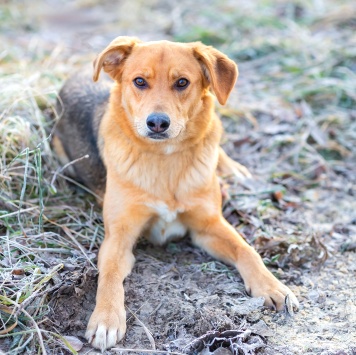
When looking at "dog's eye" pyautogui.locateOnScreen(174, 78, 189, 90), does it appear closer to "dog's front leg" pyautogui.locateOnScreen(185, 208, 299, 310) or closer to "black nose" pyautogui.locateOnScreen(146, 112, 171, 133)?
"black nose" pyautogui.locateOnScreen(146, 112, 171, 133)

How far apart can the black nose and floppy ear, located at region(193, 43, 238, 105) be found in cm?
53

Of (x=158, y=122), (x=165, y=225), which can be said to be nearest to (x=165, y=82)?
(x=158, y=122)

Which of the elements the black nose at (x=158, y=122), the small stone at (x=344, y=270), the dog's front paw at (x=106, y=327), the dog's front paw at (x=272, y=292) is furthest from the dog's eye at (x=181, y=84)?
the small stone at (x=344, y=270)

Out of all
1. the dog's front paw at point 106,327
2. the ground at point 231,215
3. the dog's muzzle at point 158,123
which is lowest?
the ground at point 231,215

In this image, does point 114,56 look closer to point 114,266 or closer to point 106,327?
point 114,266

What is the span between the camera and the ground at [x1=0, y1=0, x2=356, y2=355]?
11.6ft

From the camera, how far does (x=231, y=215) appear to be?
5043 mm

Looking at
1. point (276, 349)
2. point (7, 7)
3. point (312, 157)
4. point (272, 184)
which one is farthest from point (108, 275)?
point (7, 7)

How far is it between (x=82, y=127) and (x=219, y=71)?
1526 mm

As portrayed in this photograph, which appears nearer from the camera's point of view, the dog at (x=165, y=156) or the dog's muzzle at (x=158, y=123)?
the dog's muzzle at (x=158, y=123)

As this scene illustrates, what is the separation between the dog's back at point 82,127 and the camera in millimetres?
5086

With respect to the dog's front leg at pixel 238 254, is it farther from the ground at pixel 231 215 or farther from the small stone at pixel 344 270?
the small stone at pixel 344 270

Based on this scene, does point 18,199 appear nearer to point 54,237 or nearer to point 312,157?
point 54,237

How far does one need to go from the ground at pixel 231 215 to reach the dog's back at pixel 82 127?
0.13m
